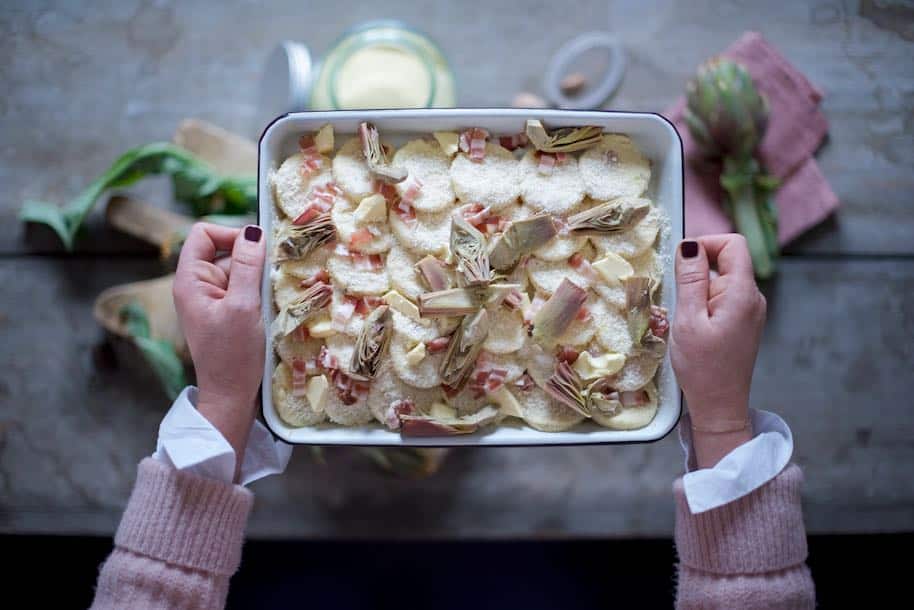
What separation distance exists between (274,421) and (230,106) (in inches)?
19.5

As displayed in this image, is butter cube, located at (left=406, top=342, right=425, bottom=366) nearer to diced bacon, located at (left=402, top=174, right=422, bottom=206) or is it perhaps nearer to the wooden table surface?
diced bacon, located at (left=402, top=174, right=422, bottom=206)

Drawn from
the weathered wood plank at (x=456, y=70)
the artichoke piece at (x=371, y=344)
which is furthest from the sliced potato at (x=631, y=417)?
the weathered wood plank at (x=456, y=70)

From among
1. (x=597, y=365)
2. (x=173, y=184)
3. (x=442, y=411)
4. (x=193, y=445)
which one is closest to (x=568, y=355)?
(x=597, y=365)

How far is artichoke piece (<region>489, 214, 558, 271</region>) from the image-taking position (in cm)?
66

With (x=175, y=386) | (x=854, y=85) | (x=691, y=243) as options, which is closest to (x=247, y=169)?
A: (x=175, y=386)

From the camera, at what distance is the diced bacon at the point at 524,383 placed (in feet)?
2.26

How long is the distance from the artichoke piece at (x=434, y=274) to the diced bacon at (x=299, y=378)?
0.47 ft

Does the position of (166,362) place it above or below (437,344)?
below

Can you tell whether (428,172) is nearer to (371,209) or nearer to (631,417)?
(371,209)

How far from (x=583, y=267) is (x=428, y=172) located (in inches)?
6.8

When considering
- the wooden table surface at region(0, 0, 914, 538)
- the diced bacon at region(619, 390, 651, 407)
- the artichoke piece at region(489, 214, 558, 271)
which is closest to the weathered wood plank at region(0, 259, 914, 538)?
the wooden table surface at region(0, 0, 914, 538)

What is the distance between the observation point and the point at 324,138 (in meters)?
0.69

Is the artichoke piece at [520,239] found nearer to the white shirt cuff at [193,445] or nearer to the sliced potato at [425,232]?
the sliced potato at [425,232]

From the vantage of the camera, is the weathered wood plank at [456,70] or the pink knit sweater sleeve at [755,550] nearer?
the pink knit sweater sleeve at [755,550]
